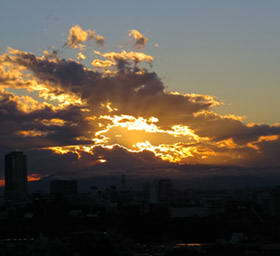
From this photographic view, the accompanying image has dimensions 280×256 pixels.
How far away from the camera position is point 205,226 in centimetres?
6156

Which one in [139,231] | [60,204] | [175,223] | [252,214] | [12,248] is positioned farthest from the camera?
[60,204]

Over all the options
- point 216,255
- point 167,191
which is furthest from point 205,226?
point 167,191

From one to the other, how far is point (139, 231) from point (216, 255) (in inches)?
1031

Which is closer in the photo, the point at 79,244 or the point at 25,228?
the point at 79,244

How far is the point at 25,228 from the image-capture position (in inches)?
2469

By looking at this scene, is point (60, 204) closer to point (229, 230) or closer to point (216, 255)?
point (229, 230)

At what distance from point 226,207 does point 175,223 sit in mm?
27743

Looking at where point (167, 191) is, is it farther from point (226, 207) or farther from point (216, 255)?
point (216, 255)

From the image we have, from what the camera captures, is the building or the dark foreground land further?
the building

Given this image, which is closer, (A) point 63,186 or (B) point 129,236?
(B) point 129,236

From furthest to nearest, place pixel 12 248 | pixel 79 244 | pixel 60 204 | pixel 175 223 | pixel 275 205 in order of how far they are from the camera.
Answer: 1. pixel 275 205
2. pixel 60 204
3. pixel 175 223
4. pixel 79 244
5. pixel 12 248

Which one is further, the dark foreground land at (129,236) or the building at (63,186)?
the building at (63,186)

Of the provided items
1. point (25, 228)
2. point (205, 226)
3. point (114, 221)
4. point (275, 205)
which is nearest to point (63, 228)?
point (25, 228)

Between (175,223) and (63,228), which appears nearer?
(63,228)
